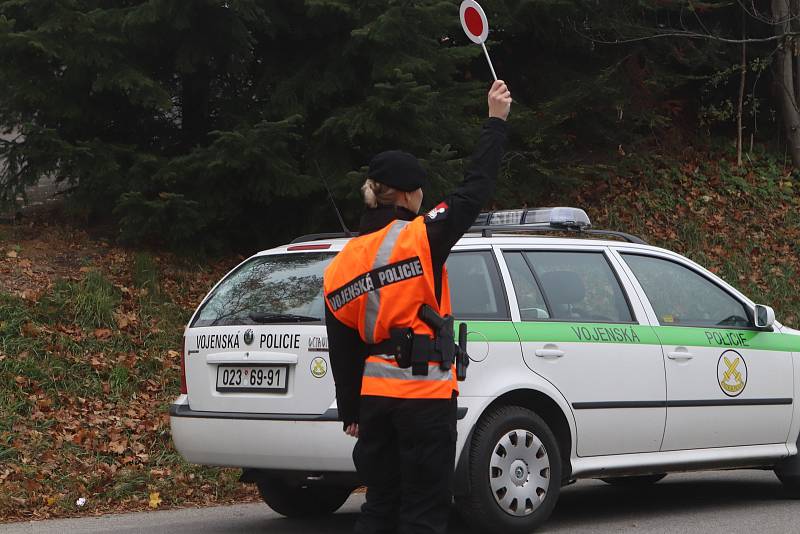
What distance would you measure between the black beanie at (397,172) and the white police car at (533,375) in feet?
6.20

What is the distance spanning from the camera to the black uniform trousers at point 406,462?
4.41 meters

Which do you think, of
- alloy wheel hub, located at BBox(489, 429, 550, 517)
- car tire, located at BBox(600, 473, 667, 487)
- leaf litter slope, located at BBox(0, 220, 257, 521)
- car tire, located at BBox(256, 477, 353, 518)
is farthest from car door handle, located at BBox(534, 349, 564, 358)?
leaf litter slope, located at BBox(0, 220, 257, 521)

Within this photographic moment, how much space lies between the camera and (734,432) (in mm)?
7598

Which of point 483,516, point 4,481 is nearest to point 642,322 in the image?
point 483,516

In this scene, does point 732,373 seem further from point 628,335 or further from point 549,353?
point 549,353

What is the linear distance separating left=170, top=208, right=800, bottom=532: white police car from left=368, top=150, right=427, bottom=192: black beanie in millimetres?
1889

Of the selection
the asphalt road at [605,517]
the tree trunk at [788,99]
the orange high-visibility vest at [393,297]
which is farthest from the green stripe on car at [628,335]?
the tree trunk at [788,99]

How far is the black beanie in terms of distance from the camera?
4586 millimetres

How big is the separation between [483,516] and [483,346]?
2.96 ft

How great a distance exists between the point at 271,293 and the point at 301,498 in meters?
1.52

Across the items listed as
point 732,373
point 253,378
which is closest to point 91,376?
point 253,378

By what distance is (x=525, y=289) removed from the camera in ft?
23.1

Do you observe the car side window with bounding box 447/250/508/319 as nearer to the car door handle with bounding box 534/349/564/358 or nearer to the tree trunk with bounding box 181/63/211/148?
the car door handle with bounding box 534/349/564/358

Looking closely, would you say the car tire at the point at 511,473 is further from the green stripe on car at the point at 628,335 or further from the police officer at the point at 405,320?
the police officer at the point at 405,320
